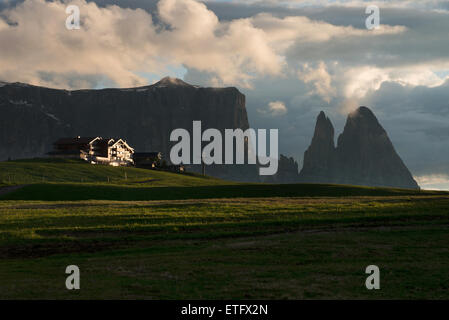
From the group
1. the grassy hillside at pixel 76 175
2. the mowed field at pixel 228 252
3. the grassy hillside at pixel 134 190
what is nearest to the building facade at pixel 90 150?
the grassy hillside at pixel 76 175

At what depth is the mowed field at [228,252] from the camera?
1983cm

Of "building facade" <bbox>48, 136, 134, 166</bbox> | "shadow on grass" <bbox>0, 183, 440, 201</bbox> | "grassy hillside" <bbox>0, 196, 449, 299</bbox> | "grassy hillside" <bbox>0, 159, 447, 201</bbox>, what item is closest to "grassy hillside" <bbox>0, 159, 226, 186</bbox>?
"grassy hillside" <bbox>0, 159, 447, 201</bbox>

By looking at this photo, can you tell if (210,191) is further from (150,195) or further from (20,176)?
(20,176)

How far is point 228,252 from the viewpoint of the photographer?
1142 inches

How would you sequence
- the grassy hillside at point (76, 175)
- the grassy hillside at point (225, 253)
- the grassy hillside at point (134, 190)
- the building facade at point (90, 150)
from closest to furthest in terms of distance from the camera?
the grassy hillside at point (225, 253), the grassy hillside at point (134, 190), the grassy hillside at point (76, 175), the building facade at point (90, 150)

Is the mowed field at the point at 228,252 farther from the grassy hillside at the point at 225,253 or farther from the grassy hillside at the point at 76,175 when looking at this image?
the grassy hillside at the point at 76,175

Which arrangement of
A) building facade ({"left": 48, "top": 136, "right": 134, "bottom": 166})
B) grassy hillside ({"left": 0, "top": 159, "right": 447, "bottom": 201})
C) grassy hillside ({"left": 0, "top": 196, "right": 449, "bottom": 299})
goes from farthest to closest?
1. building facade ({"left": 48, "top": 136, "right": 134, "bottom": 166})
2. grassy hillside ({"left": 0, "top": 159, "right": 447, "bottom": 201})
3. grassy hillside ({"left": 0, "top": 196, "right": 449, "bottom": 299})

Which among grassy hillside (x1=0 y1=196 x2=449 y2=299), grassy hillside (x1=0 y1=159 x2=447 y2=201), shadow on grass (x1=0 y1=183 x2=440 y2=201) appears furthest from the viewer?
grassy hillside (x1=0 y1=159 x2=447 y2=201)

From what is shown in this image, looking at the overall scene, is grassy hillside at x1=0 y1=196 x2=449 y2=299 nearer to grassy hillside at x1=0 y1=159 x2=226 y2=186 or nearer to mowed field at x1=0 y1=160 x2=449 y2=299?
mowed field at x1=0 y1=160 x2=449 y2=299

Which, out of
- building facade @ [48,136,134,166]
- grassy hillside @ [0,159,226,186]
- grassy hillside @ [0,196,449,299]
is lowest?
grassy hillside @ [0,196,449,299]

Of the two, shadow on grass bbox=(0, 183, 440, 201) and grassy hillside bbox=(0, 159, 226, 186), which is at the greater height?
grassy hillside bbox=(0, 159, 226, 186)

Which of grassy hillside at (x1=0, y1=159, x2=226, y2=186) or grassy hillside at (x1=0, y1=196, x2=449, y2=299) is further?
grassy hillside at (x1=0, y1=159, x2=226, y2=186)

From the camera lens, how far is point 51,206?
6178 centimetres

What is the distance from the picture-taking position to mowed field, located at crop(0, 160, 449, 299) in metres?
19.8
